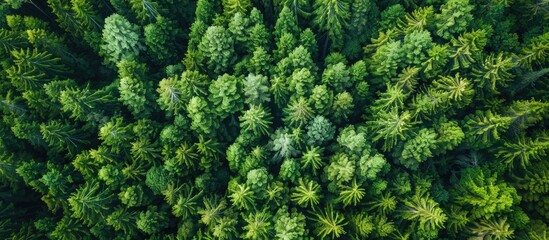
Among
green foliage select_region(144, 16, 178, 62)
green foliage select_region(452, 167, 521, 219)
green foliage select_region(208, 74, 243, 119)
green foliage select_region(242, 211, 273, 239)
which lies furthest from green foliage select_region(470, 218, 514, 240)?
green foliage select_region(144, 16, 178, 62)

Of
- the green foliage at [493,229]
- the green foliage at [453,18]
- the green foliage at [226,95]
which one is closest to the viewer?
the green foliage at [493,229]

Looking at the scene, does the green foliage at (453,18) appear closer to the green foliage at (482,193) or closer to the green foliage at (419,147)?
the green foliage at (419,147)

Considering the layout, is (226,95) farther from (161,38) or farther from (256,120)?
(161,38)

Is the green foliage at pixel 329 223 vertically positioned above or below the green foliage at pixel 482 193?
below

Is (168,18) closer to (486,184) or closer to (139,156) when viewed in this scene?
(139,156)

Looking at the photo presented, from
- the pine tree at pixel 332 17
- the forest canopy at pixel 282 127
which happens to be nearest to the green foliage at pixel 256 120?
the forest canopy at pixel 282 127

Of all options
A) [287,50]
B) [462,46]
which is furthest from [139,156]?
[462,46]

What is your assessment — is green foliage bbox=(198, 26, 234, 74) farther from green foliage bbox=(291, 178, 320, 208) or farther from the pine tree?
green foliage bbox=(291, 178, 320, 208)

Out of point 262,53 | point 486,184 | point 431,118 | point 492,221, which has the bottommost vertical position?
point 492,221

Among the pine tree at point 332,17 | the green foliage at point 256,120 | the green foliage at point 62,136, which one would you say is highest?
the pine tree at point 332,17
